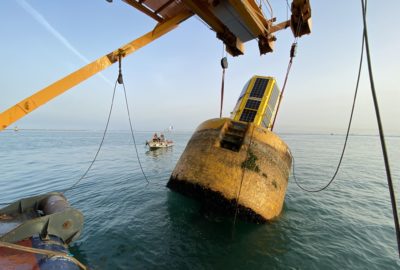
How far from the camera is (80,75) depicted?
573 cm

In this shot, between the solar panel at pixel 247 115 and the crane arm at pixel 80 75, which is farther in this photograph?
the solar panel at pixel 247 115

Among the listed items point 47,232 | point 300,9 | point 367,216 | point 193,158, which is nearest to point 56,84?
point 47,232

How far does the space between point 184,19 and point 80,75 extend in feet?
15.0

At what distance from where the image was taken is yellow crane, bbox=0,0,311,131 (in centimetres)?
524

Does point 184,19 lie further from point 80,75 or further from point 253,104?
point 253,104

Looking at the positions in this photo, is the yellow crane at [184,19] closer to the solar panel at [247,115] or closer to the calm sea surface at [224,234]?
the solar panel at [247,115]

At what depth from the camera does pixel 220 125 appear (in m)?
8.82

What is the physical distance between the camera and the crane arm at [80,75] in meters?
4.71

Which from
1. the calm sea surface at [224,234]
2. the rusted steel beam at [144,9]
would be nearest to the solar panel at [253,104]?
the calm sea surface at [224,234]

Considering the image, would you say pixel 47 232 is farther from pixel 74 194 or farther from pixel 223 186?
pixel 74 194

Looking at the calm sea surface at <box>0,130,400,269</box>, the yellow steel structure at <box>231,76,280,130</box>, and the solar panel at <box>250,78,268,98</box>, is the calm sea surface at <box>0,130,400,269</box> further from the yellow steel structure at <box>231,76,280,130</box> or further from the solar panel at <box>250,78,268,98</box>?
the solar panel at <box>250,78,268,98</box>

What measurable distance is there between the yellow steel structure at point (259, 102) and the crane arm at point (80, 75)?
19.4 ft

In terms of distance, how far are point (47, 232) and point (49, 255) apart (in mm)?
1040

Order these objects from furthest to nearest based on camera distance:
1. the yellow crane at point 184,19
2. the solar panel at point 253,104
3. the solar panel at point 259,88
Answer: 1. the solar panel at point 259,88
2. the solar panel at point 253,104
3. the yellow crane at point 184,19
